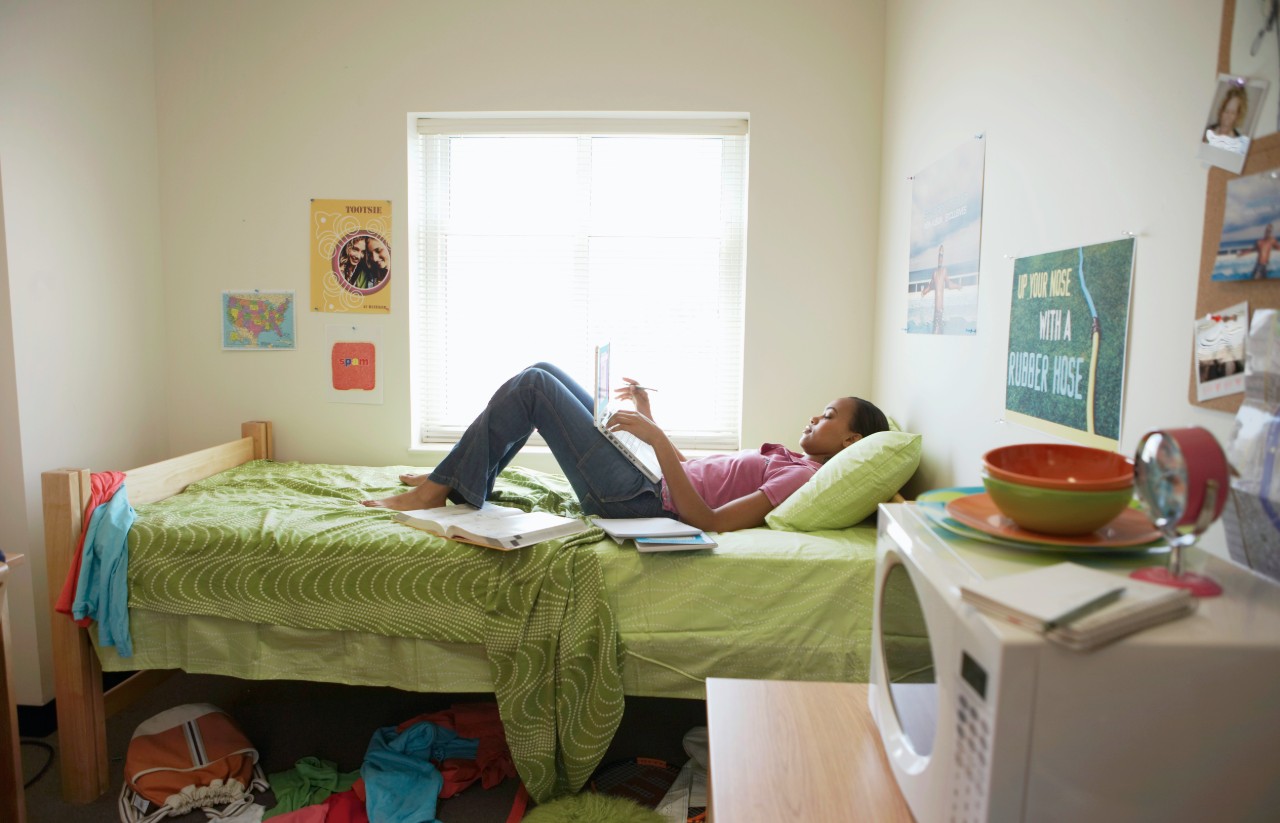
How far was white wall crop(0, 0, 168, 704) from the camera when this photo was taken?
2.21 meters

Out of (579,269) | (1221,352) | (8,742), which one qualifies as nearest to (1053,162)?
(1221,352)

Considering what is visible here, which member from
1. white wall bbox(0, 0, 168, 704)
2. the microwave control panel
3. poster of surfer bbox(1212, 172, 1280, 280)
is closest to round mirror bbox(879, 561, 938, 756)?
the microwave control panel

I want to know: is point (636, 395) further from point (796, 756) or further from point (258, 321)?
point (796, 756)

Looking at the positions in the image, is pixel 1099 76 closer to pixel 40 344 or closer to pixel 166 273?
pixel 40 344

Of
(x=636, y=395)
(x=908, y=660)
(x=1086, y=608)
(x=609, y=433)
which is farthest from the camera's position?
(x=636, y=395)

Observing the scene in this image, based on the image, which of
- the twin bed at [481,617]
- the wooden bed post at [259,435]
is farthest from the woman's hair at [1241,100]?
the wooden bed post at [259,435]

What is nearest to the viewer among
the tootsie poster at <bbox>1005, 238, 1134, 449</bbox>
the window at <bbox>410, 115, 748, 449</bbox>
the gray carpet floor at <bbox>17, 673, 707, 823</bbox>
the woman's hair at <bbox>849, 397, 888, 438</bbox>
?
the tootsie poster at <bbox>1005, 238, 1134, 449</bbox>

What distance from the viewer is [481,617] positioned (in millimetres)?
1813

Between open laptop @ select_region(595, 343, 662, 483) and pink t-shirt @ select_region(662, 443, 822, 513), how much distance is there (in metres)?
0.07

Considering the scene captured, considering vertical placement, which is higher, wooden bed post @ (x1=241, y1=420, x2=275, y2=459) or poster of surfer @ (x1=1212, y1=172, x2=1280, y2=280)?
poster of surfer @ (x1=1212, y1=172, x2=1280, y2=280)

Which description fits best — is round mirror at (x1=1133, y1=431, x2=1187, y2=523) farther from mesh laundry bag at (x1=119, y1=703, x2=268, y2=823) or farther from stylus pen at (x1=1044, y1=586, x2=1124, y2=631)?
mesh laundry bag at (x1=119, y1=703, x2=268, y2=823)

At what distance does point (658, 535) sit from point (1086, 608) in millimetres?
1266

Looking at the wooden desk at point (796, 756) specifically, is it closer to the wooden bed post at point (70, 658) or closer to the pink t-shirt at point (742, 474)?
the pink t-shirt at point (742, 474)

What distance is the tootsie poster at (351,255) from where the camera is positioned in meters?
2.93
